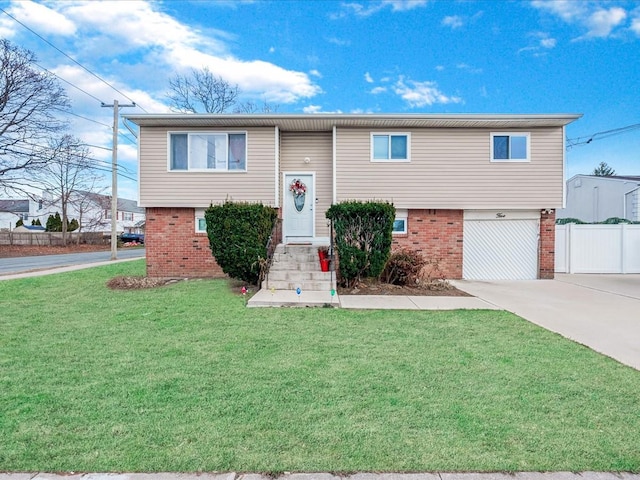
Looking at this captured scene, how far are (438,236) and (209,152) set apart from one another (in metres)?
7.38

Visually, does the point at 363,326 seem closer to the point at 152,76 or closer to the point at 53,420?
the point at 53,420

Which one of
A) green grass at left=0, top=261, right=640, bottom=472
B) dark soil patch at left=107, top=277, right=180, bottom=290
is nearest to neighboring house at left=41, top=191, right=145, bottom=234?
dark soil patch at left=107, top=277, right=180, bottom=290

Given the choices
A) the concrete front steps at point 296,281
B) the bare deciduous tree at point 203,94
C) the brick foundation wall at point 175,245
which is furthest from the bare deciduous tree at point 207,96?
the concrete front steps at point 296,281

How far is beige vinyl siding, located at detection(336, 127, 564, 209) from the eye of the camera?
418 inches

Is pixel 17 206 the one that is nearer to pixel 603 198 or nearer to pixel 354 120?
pixel 354 120

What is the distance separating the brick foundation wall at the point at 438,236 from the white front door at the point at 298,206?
273 cm

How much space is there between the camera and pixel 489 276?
1114 cm

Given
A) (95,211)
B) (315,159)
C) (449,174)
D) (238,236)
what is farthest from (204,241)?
(95,211)

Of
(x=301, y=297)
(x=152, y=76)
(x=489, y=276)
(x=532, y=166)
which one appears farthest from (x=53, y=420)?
(x=152, y=76)

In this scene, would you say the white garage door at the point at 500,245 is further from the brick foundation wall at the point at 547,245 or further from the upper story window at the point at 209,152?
the upper story window at the point at 209,152

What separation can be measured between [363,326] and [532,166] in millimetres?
8453

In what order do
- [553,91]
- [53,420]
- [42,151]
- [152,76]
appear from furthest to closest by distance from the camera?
[42,151]
[152,76]
[553,91]
[53,420]

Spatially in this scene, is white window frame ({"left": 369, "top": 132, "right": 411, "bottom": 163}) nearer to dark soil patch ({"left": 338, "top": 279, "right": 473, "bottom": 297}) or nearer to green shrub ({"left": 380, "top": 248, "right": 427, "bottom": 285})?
green shrub ({"left": 380, "top": 248, "right": 427, "bottom": 285})

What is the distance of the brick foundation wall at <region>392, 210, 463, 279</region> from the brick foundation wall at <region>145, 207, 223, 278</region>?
5.90 metres
